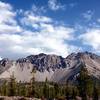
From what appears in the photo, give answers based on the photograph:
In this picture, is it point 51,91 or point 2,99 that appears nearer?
point 2,99

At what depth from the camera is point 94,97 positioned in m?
152

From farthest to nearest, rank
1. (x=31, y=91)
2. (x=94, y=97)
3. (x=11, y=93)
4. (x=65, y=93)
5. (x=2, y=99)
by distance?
1. (x=65, y=93)
2. (x=94, y=97)
3. (x=11, y=93)
4. (x=31, y=91)
5. (x=2, y=99)

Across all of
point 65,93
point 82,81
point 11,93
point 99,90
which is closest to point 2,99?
point 82,81

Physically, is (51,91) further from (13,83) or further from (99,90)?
(13,83)

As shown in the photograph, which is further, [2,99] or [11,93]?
[11,93]

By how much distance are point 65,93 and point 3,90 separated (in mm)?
40711

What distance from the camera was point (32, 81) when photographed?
396ft

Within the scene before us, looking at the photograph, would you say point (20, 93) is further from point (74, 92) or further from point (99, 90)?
point (99, 90)

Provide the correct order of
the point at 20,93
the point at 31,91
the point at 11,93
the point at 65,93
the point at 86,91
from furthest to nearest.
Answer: the point at 65,93 < the point at 20,93 < the point at 11,93 < the point at 31,91 < the point at 86,91

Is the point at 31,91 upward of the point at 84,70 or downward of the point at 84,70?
downward

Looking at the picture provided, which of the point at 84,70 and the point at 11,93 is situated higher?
the point at 84,70

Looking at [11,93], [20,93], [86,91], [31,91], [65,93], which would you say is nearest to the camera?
[86,91]

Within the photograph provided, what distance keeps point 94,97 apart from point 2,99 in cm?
8575

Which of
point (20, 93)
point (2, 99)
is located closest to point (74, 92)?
point (20, 93)
